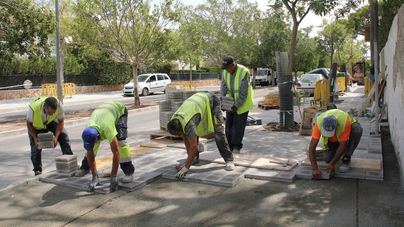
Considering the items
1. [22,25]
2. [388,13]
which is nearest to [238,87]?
[388,13]

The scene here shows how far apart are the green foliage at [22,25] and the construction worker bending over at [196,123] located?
1223cm

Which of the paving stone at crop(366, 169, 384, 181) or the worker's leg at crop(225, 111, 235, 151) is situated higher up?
the worker's leg at crop(225, 111, 235, 151)

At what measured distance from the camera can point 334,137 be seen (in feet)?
20.3

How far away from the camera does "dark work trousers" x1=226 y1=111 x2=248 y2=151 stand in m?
7.79

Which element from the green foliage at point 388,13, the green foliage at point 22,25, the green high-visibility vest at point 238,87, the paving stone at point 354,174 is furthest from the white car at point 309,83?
the paving stone at point 354,174

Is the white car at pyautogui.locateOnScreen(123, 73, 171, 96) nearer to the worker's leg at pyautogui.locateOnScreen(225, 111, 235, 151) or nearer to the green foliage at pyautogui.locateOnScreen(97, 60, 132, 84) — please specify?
the green foliage at pyautogui.locateOnScreen(97, 60, 132, 84)

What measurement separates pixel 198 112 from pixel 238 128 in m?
1.77

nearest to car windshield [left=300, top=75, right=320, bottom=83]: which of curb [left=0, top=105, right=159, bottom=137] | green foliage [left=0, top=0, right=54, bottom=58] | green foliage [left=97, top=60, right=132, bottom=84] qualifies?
curb [left=0, top=105, right=159, bottom=137]

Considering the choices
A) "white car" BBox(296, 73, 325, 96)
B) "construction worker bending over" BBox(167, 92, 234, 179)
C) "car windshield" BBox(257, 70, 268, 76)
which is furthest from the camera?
"car windshield" BBox(257, 70, 268, 76)

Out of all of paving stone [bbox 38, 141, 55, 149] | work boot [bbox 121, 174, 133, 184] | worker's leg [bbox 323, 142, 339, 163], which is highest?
paving stone [bbox 38, 141, 55, 149]

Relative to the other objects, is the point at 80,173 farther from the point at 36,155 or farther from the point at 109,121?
the point at 109,121

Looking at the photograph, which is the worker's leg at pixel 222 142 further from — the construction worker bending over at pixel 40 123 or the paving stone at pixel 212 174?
the construction worker bending over at pixel 40 123

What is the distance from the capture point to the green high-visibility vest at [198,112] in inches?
237

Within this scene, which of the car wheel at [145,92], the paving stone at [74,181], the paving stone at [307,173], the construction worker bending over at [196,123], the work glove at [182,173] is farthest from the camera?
the car wheel at [145,92]
